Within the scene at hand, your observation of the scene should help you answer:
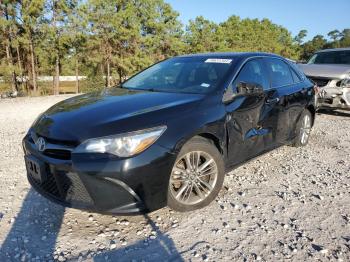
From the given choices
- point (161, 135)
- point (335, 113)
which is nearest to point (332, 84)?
point (335, 113)

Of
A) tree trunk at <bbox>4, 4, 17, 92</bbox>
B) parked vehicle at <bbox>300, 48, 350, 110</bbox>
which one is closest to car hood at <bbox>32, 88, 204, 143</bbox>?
parked vehicle at <bbox>300, 48, 350, 110</bbox>

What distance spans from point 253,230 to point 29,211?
86.1 inches

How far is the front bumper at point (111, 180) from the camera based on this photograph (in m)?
2.74

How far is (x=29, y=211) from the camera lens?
348 cm

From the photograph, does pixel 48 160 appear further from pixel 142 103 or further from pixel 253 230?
pixel 253 230

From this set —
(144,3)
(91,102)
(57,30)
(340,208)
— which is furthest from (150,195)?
(144,3)

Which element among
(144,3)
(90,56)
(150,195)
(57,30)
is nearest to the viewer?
(150,195)

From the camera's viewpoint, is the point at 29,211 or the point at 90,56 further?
the point at 90,56

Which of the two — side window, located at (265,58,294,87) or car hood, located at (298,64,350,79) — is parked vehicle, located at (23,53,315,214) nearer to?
side window, located at (265,58,294,87)

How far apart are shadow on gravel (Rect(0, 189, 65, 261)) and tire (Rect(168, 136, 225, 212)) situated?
3.58 feet

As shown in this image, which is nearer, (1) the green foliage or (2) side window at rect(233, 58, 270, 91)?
(2) side window at rect(233, 58, 270, 91)

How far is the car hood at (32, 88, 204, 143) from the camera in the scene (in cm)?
288

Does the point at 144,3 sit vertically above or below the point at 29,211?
above

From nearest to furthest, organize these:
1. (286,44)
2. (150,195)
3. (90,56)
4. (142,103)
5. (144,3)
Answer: (150,195) → (142,103) → (90,56) → (144,3) → (286,44)
